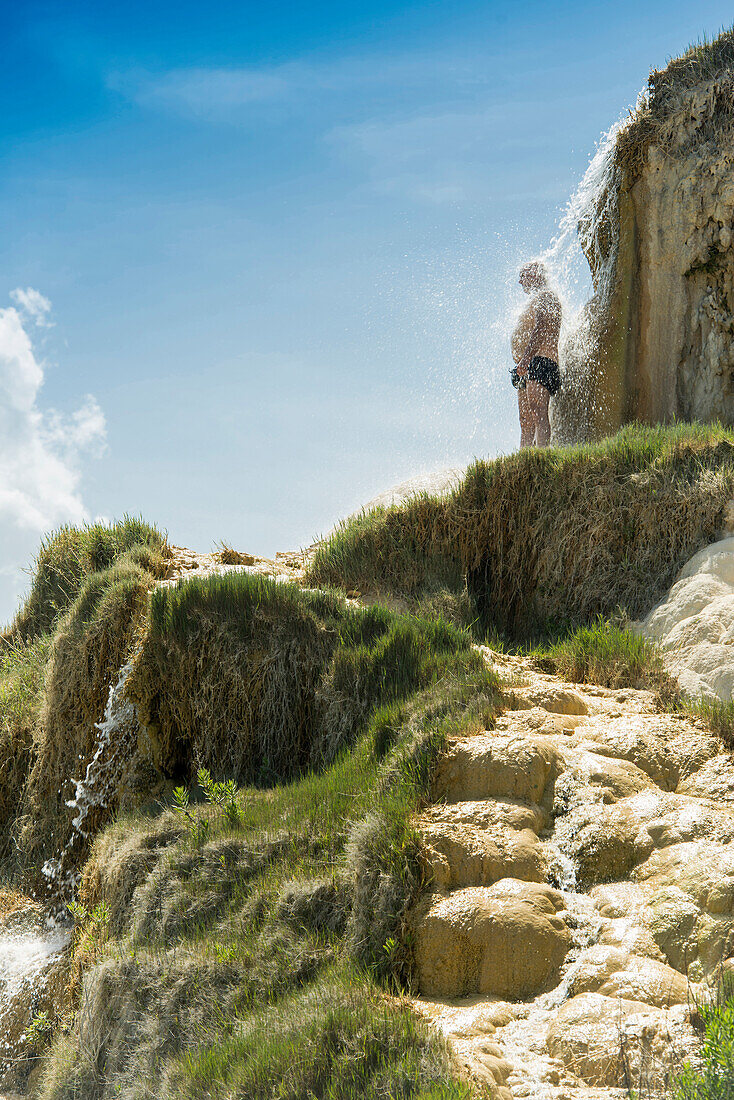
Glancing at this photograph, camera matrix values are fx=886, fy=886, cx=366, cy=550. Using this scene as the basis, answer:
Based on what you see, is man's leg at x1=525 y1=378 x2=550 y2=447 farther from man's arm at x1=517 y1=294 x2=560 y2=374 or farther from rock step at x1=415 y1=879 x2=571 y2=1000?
rock step at x1=415 y1=879 x2=571 y2=1000

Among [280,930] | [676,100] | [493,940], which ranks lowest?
[280,930]

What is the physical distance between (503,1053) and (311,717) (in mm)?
3348

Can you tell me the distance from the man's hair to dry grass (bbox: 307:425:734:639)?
308cm

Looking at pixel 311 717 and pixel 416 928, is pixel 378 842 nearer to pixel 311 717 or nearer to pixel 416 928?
pixel 416 928

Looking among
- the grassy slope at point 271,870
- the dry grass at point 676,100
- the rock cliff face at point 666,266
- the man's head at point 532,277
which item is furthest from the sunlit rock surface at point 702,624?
the dry grass at point 676,100

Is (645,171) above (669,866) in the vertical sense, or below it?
above

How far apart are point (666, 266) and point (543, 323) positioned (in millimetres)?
1414

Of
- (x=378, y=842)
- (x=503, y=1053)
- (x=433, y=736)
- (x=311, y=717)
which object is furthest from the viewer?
(x=311, y=717)

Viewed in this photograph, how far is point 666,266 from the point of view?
9.59 meters

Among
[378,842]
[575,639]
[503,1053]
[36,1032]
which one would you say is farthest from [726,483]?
[36,1032]

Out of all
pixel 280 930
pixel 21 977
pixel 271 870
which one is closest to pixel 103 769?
pixel 21 977

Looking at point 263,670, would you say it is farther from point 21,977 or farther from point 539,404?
point 539,404

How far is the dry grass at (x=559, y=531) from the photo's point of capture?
6.76 m

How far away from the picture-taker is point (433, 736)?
4770 millimetres
